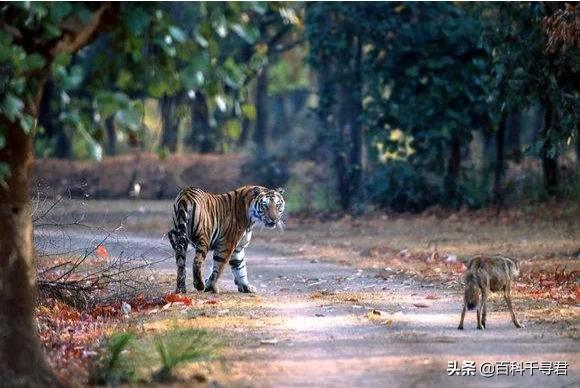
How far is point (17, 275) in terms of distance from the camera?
35.3ft

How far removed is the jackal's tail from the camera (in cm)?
1298

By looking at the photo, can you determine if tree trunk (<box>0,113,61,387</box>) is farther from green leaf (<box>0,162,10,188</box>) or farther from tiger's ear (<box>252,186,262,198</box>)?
tiger's ear (<box>252,186,262,198</box>)

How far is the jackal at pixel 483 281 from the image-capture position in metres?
13.0

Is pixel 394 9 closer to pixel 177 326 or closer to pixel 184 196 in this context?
pixel 184 196

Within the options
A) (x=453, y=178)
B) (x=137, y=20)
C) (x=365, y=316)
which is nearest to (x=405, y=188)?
(x=453, y=178)

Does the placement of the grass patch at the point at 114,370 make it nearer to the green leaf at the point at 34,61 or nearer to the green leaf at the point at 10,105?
the green leaf at the point at 10,105

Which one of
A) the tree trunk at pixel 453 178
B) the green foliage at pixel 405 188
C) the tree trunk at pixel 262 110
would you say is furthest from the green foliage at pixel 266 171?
the tree trunk at pixel 262 110

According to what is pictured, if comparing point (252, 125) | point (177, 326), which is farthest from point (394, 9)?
point (252, 125)

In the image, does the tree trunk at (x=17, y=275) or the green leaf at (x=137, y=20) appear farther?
the tree trunk at (x=17, y=275)

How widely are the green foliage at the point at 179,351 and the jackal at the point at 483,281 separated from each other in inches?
108

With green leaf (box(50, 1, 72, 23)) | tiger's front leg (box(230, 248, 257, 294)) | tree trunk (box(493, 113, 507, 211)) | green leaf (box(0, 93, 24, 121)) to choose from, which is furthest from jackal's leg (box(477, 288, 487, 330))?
tree trunk (box(493, 113, 507, 211))

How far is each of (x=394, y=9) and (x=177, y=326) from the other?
61.2 ft

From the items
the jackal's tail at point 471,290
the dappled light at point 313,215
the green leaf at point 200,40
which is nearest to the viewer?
the green leaf at point 200,40

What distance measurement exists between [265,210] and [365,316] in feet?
11.3
